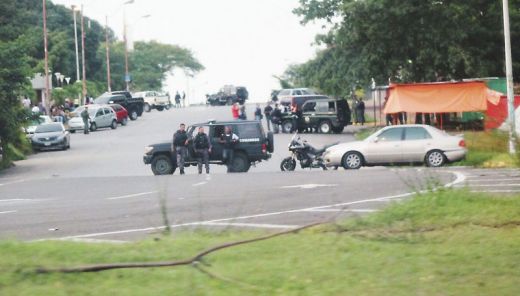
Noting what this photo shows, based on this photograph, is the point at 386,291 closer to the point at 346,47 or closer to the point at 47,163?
the point at 47,163

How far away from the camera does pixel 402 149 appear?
3092 centimetres

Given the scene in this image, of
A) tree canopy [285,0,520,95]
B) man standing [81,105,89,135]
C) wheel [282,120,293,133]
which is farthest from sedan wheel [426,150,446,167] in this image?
man standing [81,105,89,135]

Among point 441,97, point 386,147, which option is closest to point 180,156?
point 386,147

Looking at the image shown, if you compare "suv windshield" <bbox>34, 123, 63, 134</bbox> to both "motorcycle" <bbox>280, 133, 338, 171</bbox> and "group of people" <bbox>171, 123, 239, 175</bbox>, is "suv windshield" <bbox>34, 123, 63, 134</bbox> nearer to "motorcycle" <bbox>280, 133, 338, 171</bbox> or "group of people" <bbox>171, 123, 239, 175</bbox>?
"group of people" <bbox>171, 123, 239, 175</bbox>

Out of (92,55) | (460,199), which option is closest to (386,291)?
(460,199)

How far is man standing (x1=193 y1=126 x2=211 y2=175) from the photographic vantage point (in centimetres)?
3119

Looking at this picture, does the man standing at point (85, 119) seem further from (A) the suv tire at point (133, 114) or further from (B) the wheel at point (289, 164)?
(B) the wheel at point (289, 164)

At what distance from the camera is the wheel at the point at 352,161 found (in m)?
31.2

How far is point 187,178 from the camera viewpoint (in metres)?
27.6

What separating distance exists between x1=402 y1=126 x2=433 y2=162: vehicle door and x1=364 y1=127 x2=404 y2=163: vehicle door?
196 mm

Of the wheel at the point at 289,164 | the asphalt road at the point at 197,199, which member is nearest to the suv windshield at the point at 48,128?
the asphalt road at the point at 197,199

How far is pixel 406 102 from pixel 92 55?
65.1 m

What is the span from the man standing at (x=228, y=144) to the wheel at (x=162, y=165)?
6.04 feet

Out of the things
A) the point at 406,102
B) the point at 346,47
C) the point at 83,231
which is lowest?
the point at 83,231
